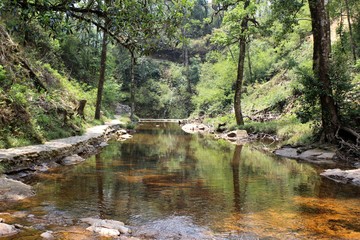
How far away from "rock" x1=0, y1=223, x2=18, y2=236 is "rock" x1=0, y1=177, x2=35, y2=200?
1.70 meters

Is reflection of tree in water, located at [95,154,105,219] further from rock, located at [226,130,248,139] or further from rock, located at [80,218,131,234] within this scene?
rock, located at [226,130,248,139]

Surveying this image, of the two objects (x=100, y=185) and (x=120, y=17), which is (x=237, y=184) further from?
(x=120, y=17)

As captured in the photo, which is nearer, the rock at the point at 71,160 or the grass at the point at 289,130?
the rock at the point at 71,160

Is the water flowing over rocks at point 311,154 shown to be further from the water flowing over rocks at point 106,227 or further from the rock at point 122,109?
the rock at point 122,109

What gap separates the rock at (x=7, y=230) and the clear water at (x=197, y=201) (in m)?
0.18

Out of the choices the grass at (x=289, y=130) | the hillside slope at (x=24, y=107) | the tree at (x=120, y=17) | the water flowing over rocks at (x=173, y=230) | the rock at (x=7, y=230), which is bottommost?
the water flowing over rocks at (x=173, y=230)

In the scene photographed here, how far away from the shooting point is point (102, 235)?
4.67 meters

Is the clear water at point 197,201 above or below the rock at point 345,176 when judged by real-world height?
below

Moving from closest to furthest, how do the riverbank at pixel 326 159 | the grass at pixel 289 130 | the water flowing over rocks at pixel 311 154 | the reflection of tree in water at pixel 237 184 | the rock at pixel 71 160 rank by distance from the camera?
1. the reflection of tree in water at pixel 237 184
2. the riverbank at pixel 326 159
3. the rock at pixel 71 160
4. the water flowing over rocks at pixel 311 154
5. the grass at pixel 289 130

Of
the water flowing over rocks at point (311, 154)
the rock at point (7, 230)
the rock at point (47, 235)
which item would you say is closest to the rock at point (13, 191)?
the rock at point (7, 230)

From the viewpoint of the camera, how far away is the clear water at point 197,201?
5133mm

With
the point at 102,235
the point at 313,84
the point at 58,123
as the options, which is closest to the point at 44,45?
the point at 58,123

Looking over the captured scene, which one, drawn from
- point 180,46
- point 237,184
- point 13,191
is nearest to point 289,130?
point 180,46

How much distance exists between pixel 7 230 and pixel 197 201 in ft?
11.0
